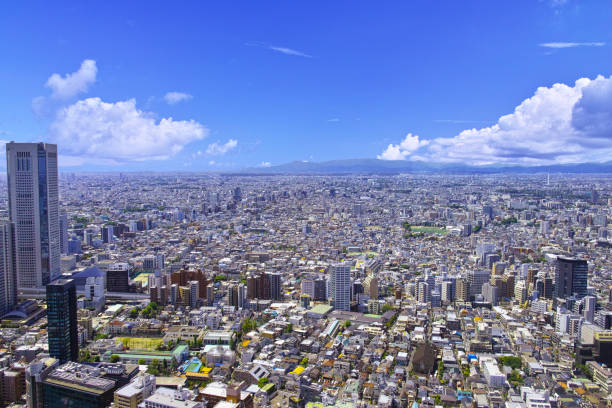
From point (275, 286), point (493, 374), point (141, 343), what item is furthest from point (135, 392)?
point (275, 286)

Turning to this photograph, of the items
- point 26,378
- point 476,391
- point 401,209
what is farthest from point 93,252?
point 401,209

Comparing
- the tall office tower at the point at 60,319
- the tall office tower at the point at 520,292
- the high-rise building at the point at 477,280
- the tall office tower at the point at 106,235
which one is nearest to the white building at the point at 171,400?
the tall office tower at the point at 60,319

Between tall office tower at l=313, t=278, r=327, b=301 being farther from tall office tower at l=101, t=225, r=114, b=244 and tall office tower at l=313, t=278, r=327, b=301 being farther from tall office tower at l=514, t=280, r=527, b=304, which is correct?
tall office tower at l=101, t=225, r=114, b=244

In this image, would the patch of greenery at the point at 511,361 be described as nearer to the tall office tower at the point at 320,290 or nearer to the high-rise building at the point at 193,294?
the tall office tower at the point at 320,290

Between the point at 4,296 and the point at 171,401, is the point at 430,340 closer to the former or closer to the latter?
the point at 171,401

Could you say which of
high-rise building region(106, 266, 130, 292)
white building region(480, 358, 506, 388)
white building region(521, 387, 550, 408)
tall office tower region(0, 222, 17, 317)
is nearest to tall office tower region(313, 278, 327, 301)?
high-rise building region(106, 266, 130, 292)

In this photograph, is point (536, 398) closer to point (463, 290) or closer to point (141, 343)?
point (463, 290)
